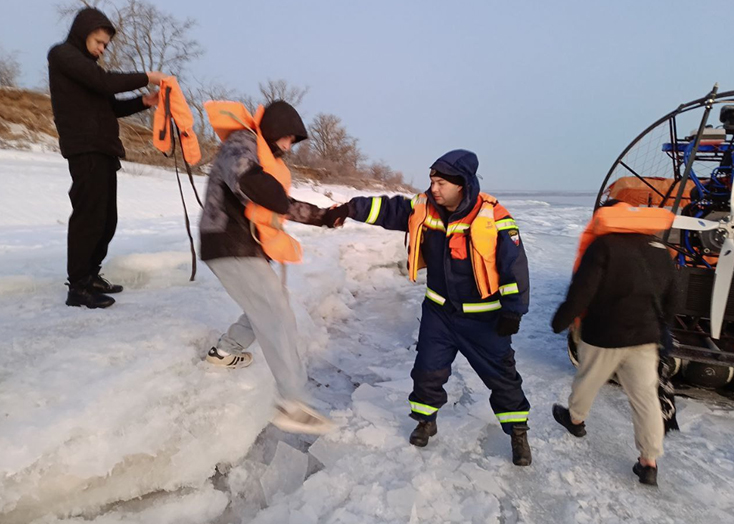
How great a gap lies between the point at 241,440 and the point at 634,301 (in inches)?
97.0

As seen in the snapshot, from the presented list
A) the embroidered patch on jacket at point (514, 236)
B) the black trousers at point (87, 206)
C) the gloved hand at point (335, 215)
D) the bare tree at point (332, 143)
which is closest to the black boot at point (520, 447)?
the embroidered patch on jacket at point (514, 236)

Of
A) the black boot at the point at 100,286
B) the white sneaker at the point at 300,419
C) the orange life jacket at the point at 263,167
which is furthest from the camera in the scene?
the black boot at the point at 100,286

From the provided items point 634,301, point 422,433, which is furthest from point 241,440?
point 634,301

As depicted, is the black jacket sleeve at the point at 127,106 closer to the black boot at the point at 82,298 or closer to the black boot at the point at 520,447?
the black boot at the point at 82,298

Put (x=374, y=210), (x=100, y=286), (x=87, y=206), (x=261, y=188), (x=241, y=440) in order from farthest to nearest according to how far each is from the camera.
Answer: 1. (x=100, y=286)
2. (x=87, y=206)
3. (x=374, y=210)
4. (x=241, y=440)
5. (x=261, y=188)

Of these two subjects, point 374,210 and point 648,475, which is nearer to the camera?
point 648,475

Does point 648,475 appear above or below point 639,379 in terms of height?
below

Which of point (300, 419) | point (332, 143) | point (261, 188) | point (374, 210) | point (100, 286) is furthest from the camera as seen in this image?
point (332, 143)

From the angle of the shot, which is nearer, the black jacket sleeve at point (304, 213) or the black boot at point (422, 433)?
the black jacket sleeve at point (304, 213)

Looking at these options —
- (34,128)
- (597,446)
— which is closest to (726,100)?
(597,446)

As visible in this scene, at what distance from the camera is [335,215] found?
2691 mm

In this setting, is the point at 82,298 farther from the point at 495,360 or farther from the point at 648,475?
the point at 648,475

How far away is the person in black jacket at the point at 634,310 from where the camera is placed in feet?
8.55

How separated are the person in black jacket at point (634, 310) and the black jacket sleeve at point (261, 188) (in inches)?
73.6
